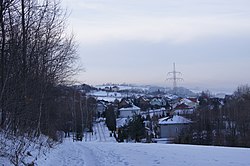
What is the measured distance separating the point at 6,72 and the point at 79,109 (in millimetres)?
53539

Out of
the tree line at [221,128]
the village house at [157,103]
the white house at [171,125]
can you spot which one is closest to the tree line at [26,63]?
the tree line at [221,128]

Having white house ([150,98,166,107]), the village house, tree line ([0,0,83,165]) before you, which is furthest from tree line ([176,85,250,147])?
white house ([150,98,166,107])

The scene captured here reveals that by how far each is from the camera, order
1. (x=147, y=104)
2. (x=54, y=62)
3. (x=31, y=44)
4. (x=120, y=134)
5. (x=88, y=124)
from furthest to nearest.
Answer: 1. (x=147, y=104)
2. (x=88, y=124)
3. (x=120, y=134)
4. (x=54, y=62)
5. (x=31, y=44)

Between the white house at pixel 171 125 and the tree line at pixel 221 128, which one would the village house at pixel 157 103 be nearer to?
the white house at pixel 171 125

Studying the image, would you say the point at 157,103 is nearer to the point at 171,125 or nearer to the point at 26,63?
the point at 171,125

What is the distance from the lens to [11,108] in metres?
16.2

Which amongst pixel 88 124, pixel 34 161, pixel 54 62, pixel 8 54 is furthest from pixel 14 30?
pixel 88 124

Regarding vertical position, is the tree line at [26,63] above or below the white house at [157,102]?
above

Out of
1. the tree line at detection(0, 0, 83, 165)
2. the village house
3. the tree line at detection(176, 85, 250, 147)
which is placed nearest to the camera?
the tree line at detection(0, 0, 83, 165)

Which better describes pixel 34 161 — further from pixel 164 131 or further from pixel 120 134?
pixel 164 131

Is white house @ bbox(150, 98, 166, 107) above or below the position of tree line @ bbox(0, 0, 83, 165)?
below

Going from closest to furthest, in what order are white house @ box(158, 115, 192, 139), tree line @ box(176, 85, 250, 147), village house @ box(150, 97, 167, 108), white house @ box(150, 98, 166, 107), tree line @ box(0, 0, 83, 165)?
tree line @ box(0, 0, 83, 165) → tree line @ box(176, 85, 250, 147) → white house @ box(158, 115, 192, 139) → village house @ box(150, 97, 167, 108) → white house @ box(150, 98, 166, 107)

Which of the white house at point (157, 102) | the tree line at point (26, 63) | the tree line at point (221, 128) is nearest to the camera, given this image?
the tree line at point (26, 63)

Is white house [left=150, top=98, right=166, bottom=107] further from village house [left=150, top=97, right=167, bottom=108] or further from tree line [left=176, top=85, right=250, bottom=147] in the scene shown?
tree line [left=176, top=85, right=250, bottom=147]
